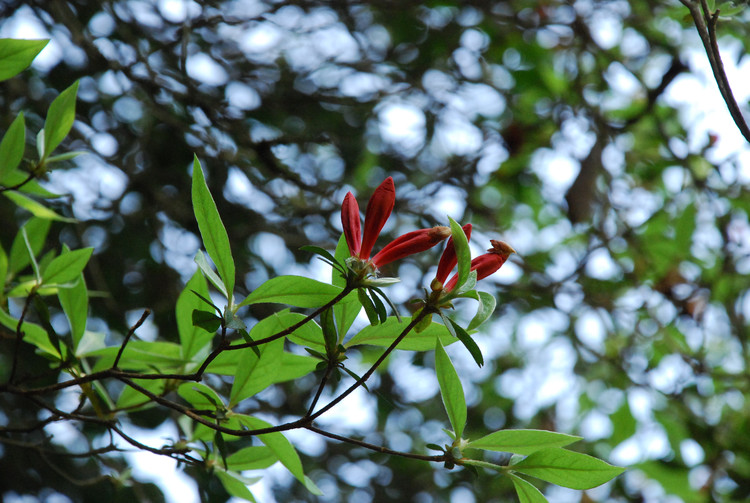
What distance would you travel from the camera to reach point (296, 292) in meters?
0.87

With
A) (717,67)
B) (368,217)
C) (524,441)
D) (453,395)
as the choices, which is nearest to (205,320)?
(368,217)

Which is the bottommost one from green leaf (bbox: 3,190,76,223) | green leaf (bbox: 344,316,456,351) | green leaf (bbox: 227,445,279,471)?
green leaf (bbox: 227,445,279,471)

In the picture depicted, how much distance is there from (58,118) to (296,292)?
0.61m

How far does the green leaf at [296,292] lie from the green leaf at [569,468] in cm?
37

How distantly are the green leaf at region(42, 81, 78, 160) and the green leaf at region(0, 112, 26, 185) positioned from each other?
1.7 inches

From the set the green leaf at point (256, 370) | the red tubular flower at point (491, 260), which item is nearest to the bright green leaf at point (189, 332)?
the green leaf at point (256, 370)

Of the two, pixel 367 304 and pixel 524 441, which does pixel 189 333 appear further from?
pixel 524 441

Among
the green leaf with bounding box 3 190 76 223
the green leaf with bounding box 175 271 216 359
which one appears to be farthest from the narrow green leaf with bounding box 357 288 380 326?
the green leaf with bounding box 3 190 76 223

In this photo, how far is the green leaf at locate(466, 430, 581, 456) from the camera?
0.93 metres

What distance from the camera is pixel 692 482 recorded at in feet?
8.05

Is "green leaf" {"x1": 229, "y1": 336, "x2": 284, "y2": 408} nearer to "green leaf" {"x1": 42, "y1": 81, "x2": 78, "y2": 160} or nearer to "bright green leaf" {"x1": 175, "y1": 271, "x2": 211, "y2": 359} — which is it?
"bright green leaf" {"x1": 175, "y1": 271, "x2": 211, "y2": 359}

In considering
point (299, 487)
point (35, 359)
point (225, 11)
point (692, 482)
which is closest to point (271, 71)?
point (225, 11)

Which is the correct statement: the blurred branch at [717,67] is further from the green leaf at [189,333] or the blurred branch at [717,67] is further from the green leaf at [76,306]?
the green leaf at [76,306]

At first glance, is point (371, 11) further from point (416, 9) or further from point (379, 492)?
point (379, 492)
